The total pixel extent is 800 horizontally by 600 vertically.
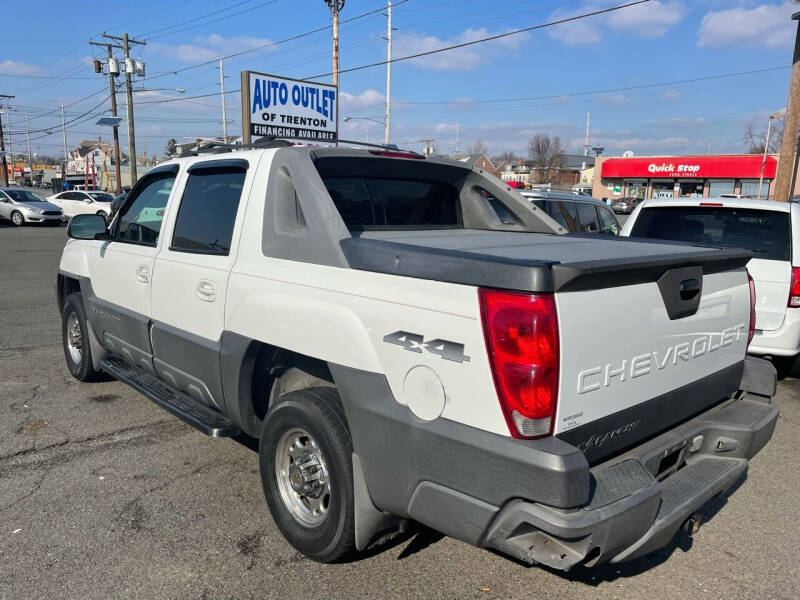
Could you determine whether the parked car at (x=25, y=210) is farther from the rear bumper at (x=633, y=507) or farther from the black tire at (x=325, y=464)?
the rear bumper at (x=633, y=507)

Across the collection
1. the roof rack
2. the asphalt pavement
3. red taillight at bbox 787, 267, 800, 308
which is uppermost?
the roof rack

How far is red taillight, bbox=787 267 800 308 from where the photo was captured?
528cm

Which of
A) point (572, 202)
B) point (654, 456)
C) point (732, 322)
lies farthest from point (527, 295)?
point (572, 202)

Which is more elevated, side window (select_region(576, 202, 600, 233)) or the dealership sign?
the dealership sign

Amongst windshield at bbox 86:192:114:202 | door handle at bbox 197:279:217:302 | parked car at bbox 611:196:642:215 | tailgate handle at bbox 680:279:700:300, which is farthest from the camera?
parked car at bbox 611:196:642:215

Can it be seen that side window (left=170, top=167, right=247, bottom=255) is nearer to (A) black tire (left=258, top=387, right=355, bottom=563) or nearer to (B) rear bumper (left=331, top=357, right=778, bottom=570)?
(A) black tire (left=258, top=387, right=355, bottom=563)

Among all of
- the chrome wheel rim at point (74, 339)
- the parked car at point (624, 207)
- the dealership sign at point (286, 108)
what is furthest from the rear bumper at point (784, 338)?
the parked car at point (624, 207)

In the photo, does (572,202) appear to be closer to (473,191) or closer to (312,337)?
(473,191)

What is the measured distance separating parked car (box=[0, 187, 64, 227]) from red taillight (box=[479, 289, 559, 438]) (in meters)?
30.6

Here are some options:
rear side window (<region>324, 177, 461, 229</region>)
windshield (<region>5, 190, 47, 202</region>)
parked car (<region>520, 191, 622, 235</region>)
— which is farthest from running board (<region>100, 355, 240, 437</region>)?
windshield (<region>5, 190, 47, 202</region>)

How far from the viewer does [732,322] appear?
2.98 meters

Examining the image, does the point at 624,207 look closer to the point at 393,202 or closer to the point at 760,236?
the point at 760,236

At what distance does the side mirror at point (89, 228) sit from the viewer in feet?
16.0

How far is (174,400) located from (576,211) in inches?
373
